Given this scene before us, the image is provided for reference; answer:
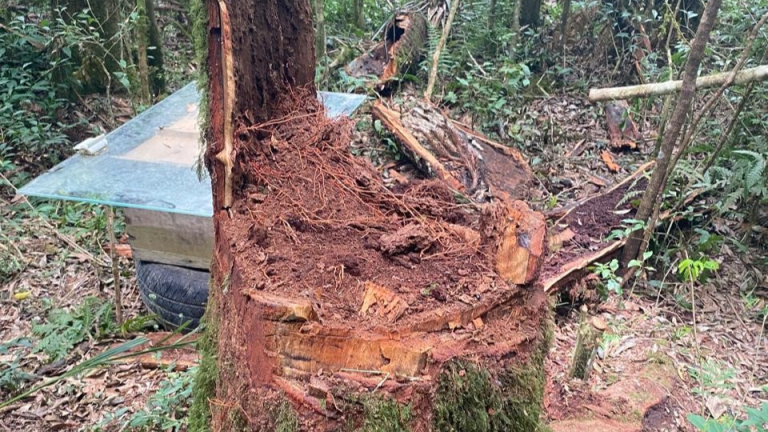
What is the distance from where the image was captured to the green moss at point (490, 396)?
5.63 feet

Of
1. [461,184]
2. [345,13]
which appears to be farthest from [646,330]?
[345,13]

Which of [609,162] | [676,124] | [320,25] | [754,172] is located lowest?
[609,162]

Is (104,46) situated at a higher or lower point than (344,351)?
higher

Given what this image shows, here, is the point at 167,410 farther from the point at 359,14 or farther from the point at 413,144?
the point at 359,14

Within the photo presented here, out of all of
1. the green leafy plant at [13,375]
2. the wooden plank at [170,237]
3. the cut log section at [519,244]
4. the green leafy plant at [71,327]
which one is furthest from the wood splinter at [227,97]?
the green leafy plant at [71,327]

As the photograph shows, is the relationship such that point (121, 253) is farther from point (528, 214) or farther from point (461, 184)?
point (528, 214)

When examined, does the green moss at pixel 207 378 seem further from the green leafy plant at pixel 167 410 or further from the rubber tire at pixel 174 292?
the rubber tire at pixel 174 292

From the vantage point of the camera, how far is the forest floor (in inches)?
135

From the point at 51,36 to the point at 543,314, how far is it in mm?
7463

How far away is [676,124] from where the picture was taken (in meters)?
4.28

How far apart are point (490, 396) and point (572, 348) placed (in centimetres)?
258

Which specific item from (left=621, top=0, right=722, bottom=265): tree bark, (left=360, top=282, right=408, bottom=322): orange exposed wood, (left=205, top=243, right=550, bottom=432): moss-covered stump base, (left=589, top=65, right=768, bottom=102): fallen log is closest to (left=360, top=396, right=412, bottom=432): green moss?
(left=205, top=243, right=550, bottom=432): moss-covered stump base

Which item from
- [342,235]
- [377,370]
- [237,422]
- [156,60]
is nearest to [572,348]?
[342,235]

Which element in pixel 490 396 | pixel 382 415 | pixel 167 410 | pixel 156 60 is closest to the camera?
pixel 382 415
